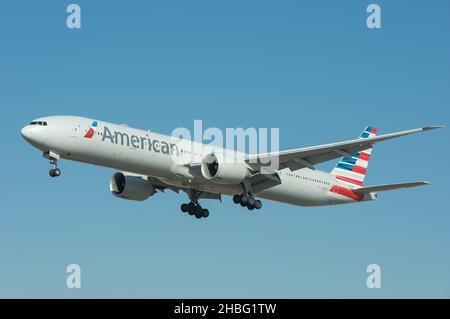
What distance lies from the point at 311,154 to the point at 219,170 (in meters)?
5.42

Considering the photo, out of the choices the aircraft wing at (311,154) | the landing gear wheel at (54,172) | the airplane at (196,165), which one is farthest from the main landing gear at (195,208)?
the landing gear wheel at (54,172)

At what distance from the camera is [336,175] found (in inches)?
2365

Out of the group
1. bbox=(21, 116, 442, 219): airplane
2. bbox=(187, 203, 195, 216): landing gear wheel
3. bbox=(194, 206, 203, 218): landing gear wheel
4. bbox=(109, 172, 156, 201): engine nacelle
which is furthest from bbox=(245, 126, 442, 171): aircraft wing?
bbox=(109, 172, 156, 201): engine nacelle

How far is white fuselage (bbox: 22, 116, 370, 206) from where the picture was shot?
47.0m

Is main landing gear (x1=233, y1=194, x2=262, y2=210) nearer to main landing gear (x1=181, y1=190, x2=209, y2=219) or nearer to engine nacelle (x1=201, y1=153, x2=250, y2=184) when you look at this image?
engine nacelle (x1=201, y1=153, x2=250, y2=184)

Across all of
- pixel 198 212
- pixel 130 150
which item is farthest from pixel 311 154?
pixel 130 150

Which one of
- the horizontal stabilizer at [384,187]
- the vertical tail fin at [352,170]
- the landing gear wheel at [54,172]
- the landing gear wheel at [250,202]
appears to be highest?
the vertical tail fin at [352,170]

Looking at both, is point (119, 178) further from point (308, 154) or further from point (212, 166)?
point (308, 154)

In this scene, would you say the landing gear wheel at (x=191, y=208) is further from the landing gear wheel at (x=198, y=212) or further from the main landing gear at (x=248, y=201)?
the main landing gear at (x=248, y=201)

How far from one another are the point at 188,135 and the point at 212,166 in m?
2.54

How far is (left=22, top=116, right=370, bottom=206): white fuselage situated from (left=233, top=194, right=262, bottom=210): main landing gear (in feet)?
1.95

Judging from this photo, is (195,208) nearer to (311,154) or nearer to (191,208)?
(191,208)

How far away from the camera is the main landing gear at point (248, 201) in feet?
174

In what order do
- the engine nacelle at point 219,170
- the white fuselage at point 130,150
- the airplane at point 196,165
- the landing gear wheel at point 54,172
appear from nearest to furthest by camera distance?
1. the landing gear wheel at point 54,172
2. the white fuselage at point 130,150
3. the airplane at point 196,165
4. the engine nacelle at point 219,170
